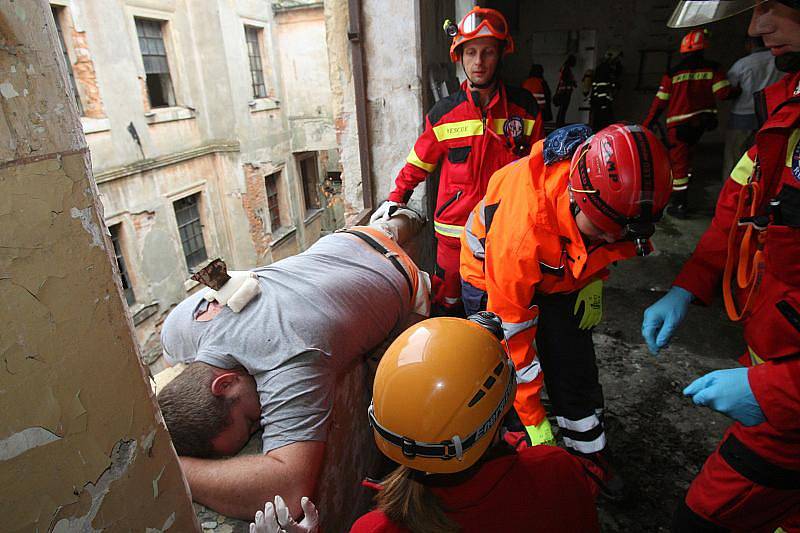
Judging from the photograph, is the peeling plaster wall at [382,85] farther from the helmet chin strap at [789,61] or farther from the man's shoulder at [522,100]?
the helmet chin strap at [789,61]

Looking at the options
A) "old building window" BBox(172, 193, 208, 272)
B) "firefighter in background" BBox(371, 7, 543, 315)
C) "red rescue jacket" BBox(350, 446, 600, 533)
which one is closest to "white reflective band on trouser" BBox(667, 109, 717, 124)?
"firefighter in background" BBox(371, 7, 543, 315)

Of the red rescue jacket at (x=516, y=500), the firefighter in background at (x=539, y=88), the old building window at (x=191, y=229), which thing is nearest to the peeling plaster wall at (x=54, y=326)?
the red rescue jacket at (x=516, y=500)

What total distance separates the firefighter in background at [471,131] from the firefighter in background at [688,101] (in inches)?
113

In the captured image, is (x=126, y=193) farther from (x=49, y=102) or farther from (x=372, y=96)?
(x=49, y=102)

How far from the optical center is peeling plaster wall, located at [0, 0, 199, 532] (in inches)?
20.6

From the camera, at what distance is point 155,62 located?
31.9 ft

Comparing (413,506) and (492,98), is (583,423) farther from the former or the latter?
(492,98)

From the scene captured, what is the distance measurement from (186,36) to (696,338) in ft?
37.2

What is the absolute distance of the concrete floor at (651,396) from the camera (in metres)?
2.28

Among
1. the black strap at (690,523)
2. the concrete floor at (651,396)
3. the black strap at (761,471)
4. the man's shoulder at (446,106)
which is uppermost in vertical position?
the man's shoulder at (446,106)

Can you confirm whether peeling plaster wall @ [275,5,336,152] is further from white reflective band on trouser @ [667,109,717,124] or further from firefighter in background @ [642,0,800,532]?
firefighter in background @ [642,0,800,532]

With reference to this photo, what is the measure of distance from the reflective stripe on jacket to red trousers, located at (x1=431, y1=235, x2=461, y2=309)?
137 centimetres

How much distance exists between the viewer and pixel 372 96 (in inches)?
141

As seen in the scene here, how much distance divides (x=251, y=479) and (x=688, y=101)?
598cm
